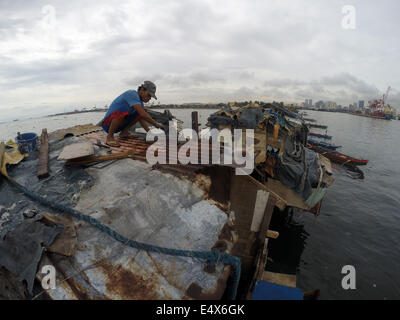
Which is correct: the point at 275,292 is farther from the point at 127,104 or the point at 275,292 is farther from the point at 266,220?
the point at 127,104

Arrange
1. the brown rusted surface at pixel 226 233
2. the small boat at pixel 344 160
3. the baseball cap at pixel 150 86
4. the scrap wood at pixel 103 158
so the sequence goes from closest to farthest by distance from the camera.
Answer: the brown rusted surface at pixel 226 233 → the scrap wood at pixel 103 158 → the baseball cap at pixel 150 86 → the small boat at pixel 344 160

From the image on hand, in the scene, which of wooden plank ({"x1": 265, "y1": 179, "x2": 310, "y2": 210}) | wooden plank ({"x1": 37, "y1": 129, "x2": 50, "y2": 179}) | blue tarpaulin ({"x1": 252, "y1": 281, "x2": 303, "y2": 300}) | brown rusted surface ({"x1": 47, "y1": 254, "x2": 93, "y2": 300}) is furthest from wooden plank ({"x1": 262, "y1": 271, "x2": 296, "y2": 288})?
wooden plank ({"x1": 37, "y1": 129, "x2": 50, "y2": 179})

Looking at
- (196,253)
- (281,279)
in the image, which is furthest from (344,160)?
(196,253)

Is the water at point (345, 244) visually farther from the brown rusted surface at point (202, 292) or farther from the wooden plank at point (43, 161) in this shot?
the wooden plank at point (43, 161)

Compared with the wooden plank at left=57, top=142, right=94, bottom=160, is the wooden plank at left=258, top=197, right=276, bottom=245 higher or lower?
lower

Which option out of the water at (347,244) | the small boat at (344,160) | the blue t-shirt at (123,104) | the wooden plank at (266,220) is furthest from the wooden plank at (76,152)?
the small boat at (344,160)

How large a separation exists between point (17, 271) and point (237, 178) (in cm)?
349

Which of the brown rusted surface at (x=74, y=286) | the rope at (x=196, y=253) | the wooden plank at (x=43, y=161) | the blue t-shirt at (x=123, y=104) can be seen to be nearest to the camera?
the brown rusted surface at (x=74, y=286)

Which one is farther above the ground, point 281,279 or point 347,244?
point 281,279

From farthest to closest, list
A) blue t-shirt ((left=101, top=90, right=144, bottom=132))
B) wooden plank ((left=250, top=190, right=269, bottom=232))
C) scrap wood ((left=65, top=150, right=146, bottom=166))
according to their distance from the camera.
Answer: blue t-shirt ((left=101, top=90, right=144, bottom=132))
scrap wood ((left=65, top=150, right=146, bottom=166))
wooden plank ((left=250, top=190, right=269, bottom=232))

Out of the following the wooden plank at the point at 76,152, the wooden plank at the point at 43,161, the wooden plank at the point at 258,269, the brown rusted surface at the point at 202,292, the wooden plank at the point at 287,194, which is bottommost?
the wooden plank at the point at 287,194

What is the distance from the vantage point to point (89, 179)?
12.7 ft

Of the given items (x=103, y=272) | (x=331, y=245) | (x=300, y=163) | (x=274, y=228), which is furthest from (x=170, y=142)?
(x=331, y=245)

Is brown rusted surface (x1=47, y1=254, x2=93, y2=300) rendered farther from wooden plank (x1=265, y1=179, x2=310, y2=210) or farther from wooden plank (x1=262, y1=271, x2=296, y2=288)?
wooden plank (x1=265, y1=179, x2=310, y2=210)
